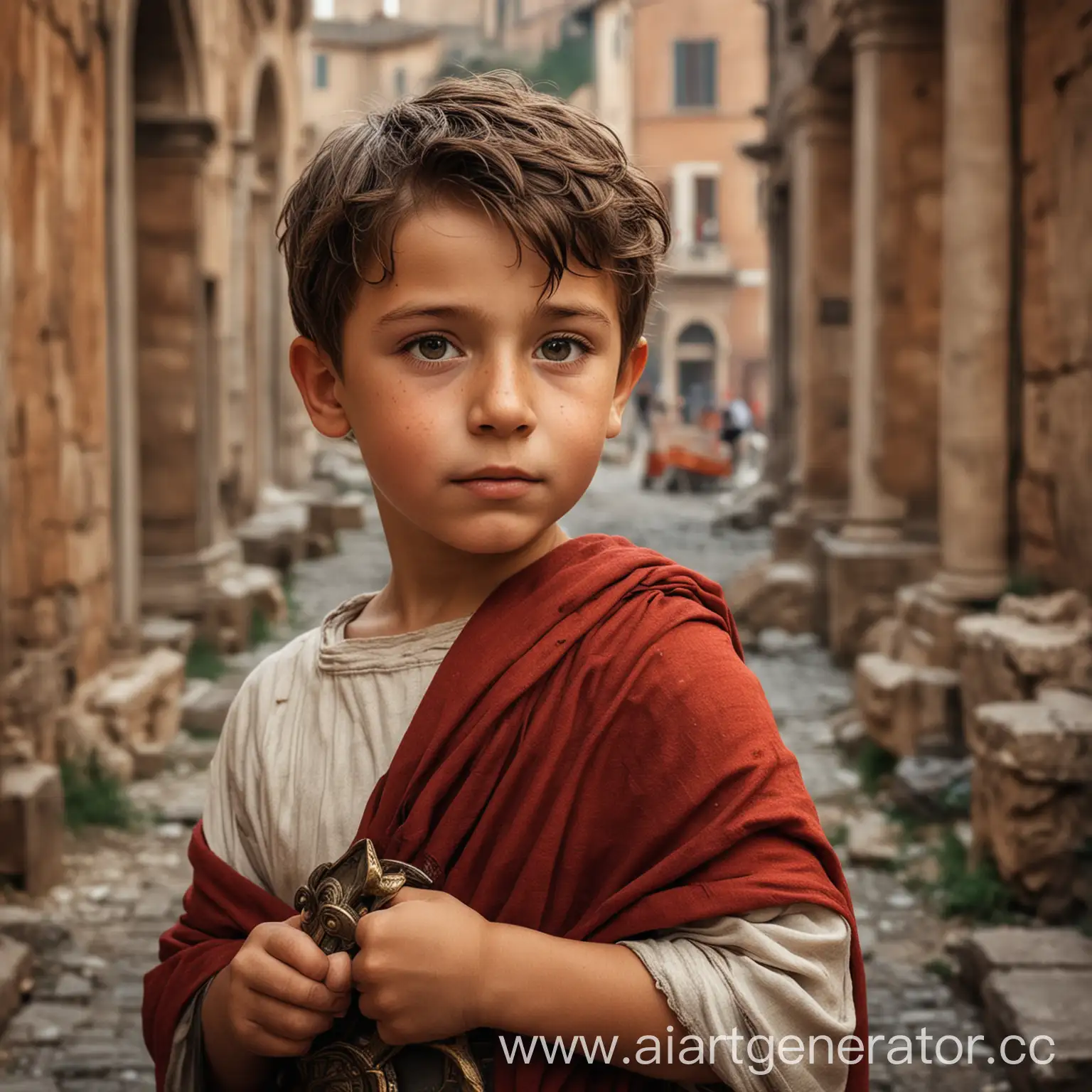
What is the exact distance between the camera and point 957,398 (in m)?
7.09

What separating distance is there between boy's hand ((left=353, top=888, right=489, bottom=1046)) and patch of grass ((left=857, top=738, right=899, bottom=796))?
221 inches

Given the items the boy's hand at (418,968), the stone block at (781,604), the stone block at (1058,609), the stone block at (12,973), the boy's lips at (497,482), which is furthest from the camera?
the stone block at (781,604)

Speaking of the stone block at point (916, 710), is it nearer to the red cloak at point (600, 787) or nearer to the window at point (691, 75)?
the red cloak at point (600, 787)

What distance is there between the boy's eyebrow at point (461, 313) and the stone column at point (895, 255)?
7.87m

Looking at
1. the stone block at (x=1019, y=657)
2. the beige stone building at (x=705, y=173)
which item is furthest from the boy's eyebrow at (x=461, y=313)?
the beige stone building at (x=705, y=173)

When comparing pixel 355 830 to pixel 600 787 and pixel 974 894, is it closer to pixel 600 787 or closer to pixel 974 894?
pixel 600 787

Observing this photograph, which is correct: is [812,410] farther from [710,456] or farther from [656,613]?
[710,456]

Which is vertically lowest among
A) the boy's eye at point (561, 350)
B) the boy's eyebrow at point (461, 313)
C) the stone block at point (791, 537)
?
the stone block at point (791, 537)

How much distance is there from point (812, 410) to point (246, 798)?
10268 mm

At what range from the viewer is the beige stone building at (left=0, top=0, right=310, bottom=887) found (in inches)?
230

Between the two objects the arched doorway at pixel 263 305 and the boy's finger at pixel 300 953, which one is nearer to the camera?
the boy's finger at pixel 300 953

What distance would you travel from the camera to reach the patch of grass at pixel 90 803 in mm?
6281

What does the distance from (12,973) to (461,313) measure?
3535mm

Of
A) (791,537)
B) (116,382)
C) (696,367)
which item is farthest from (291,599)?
(696,367)
